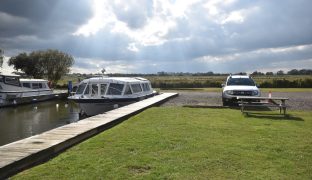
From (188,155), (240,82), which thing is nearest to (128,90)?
(240,82)

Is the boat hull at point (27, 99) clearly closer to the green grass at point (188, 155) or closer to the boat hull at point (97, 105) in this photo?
the boat hull at point (97, 105)

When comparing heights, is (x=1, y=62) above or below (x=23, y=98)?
above

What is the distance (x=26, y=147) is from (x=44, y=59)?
177 ft

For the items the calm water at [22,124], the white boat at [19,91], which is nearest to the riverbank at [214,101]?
the calm water at [22,124]

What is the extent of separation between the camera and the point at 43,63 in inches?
2335

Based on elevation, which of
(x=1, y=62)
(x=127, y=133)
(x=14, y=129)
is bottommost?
(x=14, y=129)

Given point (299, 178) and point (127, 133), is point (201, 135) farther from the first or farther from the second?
point (299, 178)

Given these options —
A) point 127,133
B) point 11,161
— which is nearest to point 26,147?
point 11,161

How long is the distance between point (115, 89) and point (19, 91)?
50.0 ft

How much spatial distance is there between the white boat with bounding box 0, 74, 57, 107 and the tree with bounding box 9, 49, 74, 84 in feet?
62.1

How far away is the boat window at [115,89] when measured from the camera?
2443 centimetres

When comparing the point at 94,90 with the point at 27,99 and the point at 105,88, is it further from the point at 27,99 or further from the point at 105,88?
the point at 27,99

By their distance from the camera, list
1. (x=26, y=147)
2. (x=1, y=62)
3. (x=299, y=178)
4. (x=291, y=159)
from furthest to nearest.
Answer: (x=1, y=62) → (x=26, y=147) → (x=291, y=159) → (x=299, y=178)

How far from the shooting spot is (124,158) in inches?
288
